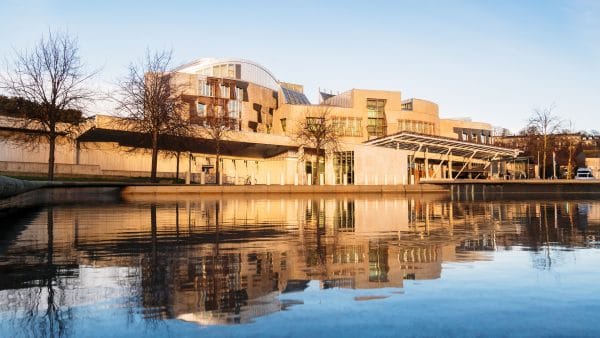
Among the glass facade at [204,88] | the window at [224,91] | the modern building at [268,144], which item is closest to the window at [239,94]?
the modern building at [268,144]

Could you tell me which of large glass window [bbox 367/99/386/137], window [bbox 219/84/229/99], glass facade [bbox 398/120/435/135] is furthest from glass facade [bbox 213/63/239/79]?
glass facade [bbox 398/120/435/135]

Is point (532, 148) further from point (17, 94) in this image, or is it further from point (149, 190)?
point (17, 94)

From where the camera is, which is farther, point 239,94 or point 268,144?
point 239,94

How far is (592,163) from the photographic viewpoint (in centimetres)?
10312

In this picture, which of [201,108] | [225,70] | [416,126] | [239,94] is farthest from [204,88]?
[416,126]

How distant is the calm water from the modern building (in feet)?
127

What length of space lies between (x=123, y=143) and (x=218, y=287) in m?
58.5

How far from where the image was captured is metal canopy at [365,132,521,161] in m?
55.5

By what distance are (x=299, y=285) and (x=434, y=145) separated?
184ft

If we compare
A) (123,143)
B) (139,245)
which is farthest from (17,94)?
(139,245)

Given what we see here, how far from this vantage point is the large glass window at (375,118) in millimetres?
79375

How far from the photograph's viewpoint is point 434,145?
59.0 metres

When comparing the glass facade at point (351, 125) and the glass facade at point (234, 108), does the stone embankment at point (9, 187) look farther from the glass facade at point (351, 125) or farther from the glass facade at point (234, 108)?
the glass facade at point (351, 125)

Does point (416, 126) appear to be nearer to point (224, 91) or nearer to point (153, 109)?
point (224, 91)
